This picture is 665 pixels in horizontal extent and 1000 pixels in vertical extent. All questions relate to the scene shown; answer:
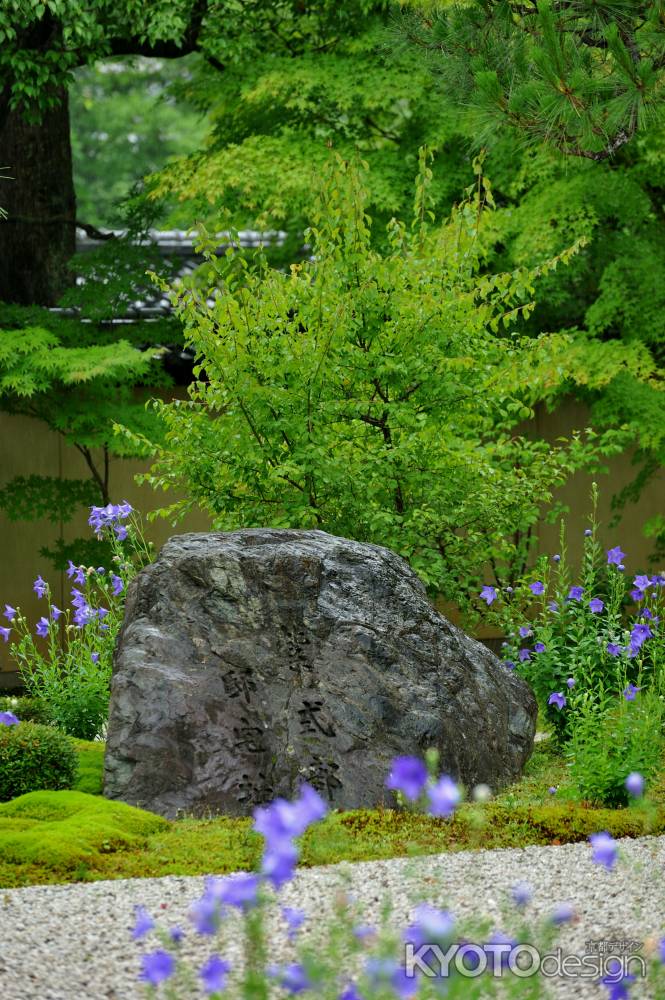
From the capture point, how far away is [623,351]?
10234 mm

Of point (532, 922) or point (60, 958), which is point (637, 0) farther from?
point (60, 958)

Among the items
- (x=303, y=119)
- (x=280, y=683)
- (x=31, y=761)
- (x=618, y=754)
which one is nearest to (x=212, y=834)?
(x=280, y=683)

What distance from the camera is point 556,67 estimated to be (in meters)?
5.74

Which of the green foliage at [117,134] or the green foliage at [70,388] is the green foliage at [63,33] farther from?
the green foliage at [117,134]

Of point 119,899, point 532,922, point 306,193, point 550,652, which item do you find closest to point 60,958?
point 119,899

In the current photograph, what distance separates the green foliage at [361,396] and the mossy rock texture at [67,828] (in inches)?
97.7

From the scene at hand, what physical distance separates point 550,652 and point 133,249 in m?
6.25

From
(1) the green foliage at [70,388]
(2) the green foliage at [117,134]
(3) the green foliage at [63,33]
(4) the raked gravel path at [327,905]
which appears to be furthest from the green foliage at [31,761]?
(2) the green foliage at [117,134]

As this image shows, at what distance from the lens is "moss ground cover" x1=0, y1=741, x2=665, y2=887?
4.58 metres

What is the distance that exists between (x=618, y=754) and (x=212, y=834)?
186cm

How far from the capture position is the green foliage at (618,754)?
545 cm

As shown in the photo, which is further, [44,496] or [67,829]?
[44,496]

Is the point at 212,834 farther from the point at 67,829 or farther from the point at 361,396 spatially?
the point at 361,396

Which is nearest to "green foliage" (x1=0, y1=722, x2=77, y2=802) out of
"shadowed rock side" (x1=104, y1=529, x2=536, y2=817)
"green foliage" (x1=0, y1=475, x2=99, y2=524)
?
"shadowed rock side" (x1=104, y1=529, x2=536, y2=817)
